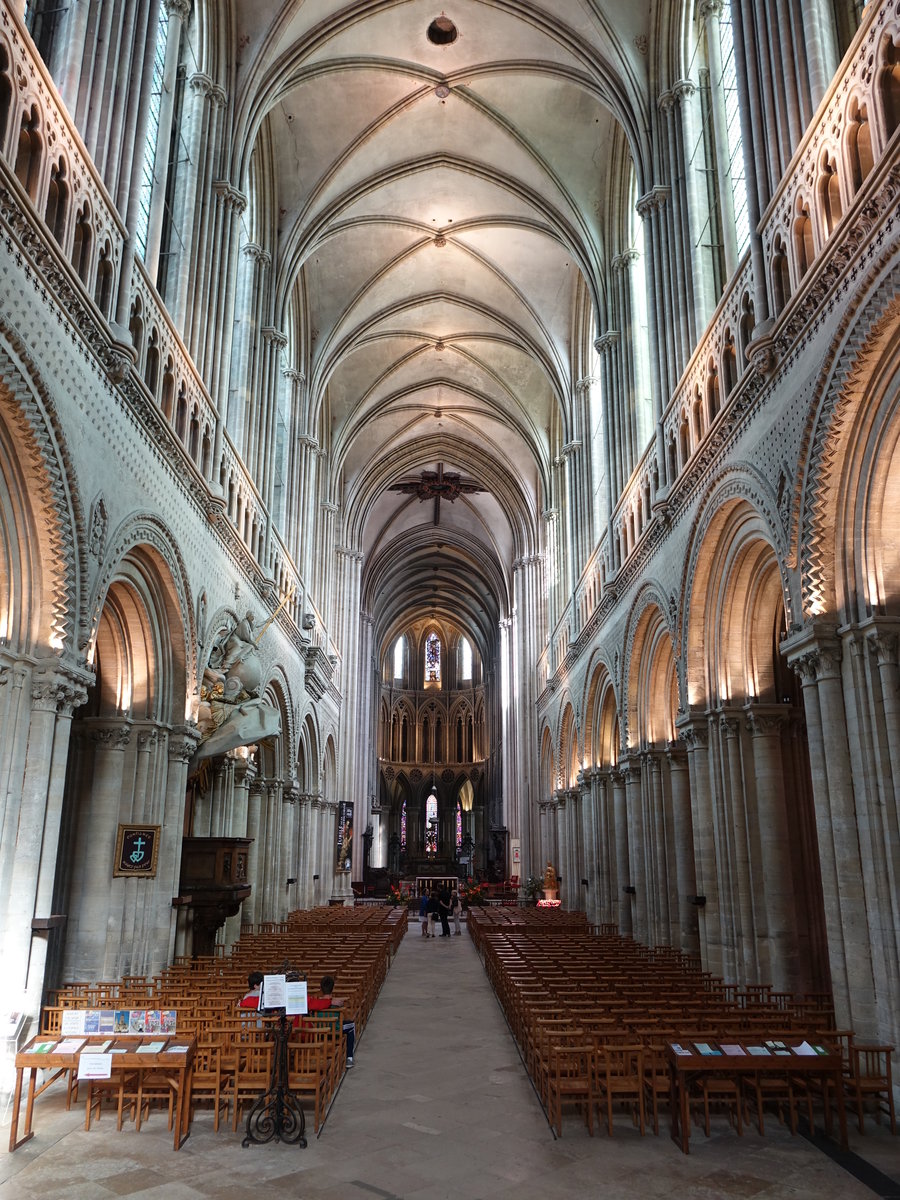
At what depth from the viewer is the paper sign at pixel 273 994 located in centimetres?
746

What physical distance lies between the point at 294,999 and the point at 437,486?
115ft

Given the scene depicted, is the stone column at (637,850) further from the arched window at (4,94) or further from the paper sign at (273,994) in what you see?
the arched window at (4,94)

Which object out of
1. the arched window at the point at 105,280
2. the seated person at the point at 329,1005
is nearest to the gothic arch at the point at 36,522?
the arched window at the point at 105,280

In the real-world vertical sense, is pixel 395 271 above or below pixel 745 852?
above

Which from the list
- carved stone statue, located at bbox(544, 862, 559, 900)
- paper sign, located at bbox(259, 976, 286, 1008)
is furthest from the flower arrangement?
paper sign, located at bbox(259, 976, 286, 1008)

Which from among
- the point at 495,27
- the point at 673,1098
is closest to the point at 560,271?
the point at 495,27

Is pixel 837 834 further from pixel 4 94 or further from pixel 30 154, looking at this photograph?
pixel 4 94

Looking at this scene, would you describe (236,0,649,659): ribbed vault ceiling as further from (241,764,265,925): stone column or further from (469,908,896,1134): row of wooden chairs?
(469,908,896,1134): row of wooden chairs

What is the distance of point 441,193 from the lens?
25125 millimetres

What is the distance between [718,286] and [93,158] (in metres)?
9.90

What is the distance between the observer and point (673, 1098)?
763 cm

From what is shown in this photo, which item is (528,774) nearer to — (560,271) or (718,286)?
(560,271)

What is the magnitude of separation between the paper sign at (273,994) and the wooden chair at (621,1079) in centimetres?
270

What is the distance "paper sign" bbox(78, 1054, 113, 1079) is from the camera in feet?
23.3
